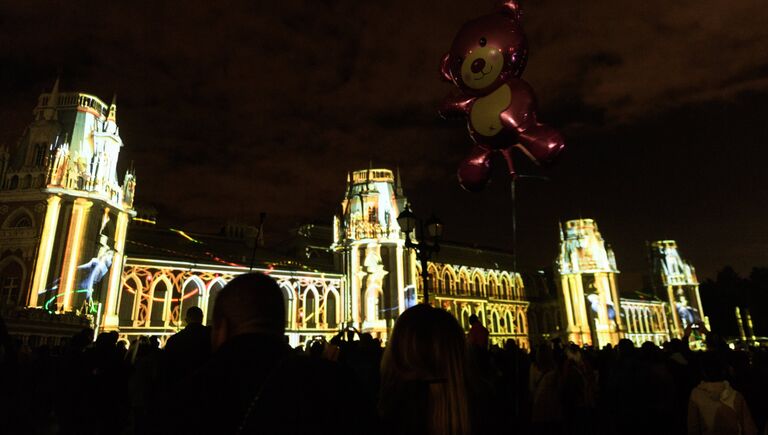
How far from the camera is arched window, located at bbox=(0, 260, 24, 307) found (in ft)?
76.3

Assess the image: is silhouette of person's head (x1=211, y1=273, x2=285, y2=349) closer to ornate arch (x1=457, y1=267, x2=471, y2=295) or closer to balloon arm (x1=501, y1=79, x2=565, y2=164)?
balloon arm (x1=501, y1=79, x2=565, y2=164)

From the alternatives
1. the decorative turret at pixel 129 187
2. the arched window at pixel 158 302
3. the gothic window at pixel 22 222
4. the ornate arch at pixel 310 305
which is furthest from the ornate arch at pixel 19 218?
the ornate arch at pixel 310 305

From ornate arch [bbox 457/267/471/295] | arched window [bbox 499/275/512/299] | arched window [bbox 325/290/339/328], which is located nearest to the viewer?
arched window [bbox 325/290/339/328]

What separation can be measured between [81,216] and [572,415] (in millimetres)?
26162

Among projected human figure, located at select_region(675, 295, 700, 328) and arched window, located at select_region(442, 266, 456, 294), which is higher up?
arched window, located at select_region(442, 266, 456, 294)

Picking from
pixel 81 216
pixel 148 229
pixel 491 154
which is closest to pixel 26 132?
pixel 81 216

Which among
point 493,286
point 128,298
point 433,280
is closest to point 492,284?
point 493,286

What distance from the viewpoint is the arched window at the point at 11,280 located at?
2327 cm

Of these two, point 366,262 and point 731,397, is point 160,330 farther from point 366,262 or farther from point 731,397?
point 731,397

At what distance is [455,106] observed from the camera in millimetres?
10031

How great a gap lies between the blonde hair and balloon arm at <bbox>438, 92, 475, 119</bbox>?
25.0 feet

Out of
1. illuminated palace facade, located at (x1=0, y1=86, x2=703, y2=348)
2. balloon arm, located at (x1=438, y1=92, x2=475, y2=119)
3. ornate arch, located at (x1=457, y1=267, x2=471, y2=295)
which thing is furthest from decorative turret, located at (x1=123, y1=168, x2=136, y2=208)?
ornate arch, located at (x1=457, y1=267, x2=471, y2=295)

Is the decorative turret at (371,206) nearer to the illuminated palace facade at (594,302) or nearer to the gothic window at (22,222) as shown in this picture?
the gothic window at (22,222)

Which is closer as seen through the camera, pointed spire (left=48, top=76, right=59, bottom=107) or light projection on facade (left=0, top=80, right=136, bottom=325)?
light projection on facade (left=0, top=80, right=136, bottom=325)
